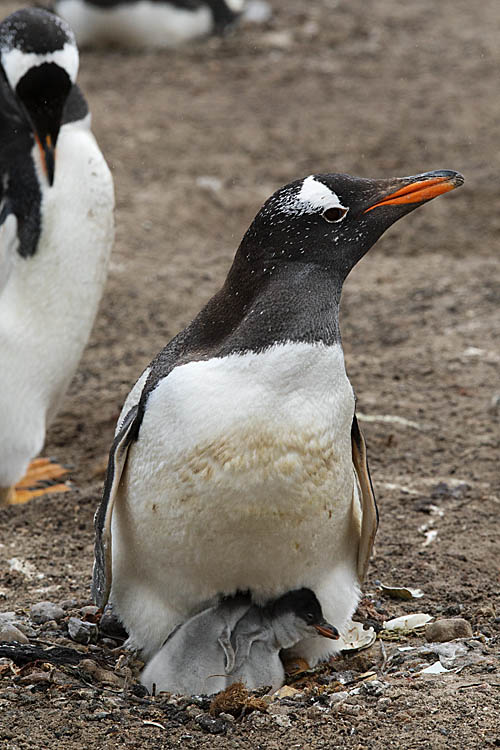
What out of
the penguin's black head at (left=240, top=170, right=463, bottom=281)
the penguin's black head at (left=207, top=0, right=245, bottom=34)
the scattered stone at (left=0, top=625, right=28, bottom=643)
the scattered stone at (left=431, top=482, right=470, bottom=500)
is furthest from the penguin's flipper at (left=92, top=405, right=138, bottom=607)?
the penguin's black head at (left=207, top=0, right=245, bottom=34)

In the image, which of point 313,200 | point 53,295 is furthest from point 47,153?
point 313,200

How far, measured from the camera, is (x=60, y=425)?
18.7 feet

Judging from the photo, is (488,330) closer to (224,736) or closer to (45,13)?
(45,13)

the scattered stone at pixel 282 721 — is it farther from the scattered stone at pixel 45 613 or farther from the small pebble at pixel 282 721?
the scattered stone at pixel 45 613

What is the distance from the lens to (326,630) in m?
3.09

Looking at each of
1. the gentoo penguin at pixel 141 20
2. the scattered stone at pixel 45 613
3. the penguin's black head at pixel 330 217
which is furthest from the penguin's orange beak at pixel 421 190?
the gentoo penguin at pixel 141 20

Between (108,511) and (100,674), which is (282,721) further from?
(108,511)

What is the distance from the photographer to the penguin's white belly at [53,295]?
4.71 metres

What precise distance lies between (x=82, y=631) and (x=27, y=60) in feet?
7.81

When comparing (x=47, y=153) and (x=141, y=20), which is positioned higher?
(x=47, y=153)

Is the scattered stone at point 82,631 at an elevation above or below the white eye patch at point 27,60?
below

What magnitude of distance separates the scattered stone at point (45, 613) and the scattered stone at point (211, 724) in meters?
0.78

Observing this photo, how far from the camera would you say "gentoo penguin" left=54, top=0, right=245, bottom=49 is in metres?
11.1

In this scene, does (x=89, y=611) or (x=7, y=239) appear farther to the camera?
(x=7, y=239)
